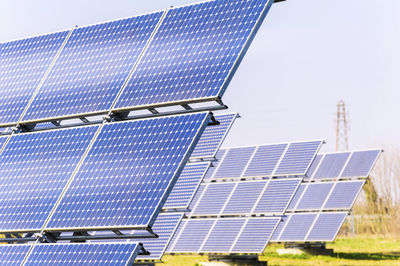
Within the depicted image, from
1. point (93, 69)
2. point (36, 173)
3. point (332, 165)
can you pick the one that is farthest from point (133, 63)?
point (332, 165)

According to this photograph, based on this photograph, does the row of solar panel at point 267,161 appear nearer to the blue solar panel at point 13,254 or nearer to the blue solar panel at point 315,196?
the blue solar panel at point 315,196

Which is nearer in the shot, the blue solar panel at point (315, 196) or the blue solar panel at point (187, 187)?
the blue solar panel at point (187, 187)

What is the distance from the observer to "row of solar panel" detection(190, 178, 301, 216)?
2670cm

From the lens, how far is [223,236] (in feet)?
84.1

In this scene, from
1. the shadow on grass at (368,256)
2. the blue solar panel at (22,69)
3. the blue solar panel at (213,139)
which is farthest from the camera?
the shadow on grass at (368,256)

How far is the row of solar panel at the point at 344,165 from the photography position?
3306cm

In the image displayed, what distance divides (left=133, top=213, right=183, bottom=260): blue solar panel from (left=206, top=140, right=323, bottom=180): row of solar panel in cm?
915

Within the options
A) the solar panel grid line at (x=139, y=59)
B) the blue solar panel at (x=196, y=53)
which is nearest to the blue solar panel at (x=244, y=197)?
the solar panel grid line at (x=139, y=59)

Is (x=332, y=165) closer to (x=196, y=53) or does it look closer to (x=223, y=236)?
(x=223, y=236)

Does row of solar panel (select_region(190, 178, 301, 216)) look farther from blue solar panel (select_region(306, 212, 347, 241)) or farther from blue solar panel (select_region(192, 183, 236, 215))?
blue solar panel (select_region(306, 212, 347, 241))

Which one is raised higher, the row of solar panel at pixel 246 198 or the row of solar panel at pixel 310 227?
the row of solar panel at pixel 310 227

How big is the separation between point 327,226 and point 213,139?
33.6 feet

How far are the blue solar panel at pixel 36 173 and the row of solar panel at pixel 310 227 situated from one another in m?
18.3

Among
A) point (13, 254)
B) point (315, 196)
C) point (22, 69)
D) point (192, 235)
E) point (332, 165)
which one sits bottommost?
point (13, 254)
